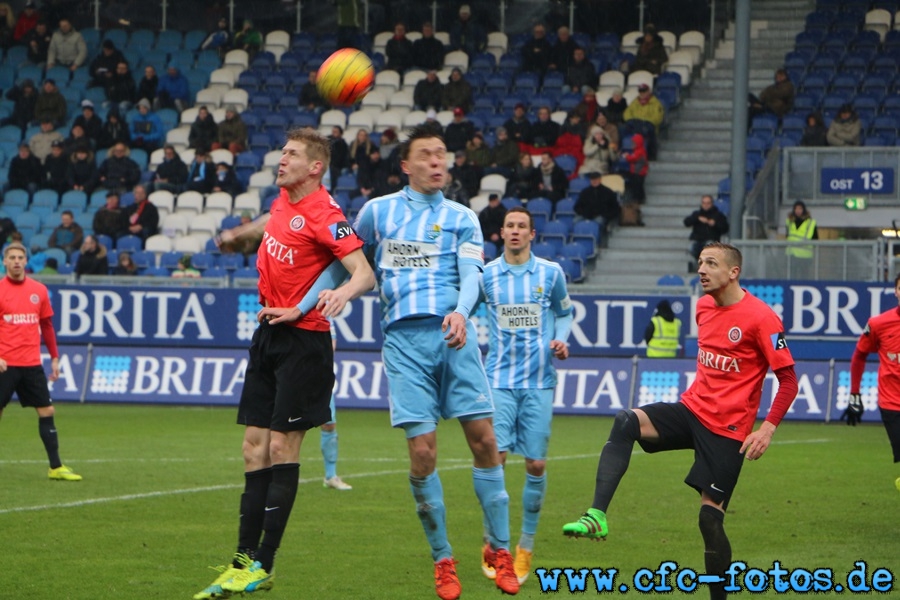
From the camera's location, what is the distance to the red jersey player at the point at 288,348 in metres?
7.54

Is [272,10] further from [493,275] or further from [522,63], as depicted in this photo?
[493,275]

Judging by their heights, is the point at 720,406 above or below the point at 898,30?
below

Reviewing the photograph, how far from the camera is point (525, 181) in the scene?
2552 centimetres

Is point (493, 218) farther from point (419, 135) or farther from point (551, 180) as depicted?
point (419, 135)

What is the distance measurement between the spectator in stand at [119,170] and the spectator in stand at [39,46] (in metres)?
5.27

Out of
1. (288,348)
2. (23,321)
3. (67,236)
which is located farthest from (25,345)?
(67,236)

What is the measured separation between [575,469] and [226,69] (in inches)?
761

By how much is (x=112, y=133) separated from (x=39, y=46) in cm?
458

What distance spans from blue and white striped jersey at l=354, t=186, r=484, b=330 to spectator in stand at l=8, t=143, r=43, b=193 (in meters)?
22.2

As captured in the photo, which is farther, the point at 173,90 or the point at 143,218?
the point at 173,90

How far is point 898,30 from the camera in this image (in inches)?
1094

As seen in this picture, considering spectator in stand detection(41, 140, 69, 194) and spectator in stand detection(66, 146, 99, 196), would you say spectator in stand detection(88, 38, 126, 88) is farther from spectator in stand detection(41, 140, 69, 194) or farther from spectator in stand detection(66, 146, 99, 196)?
spectator in stand detection(66, 146, 99, 196)

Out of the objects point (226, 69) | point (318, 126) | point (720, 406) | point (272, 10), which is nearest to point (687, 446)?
point (720, 406)

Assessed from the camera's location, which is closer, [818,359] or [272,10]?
[818,359]
